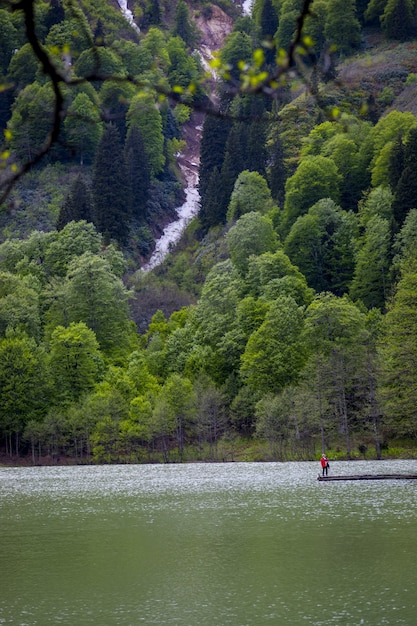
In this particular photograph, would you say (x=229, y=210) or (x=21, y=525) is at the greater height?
(x=229, y=210)

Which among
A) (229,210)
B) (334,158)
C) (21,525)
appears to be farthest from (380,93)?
(21,525)

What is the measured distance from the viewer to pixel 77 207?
131 meters

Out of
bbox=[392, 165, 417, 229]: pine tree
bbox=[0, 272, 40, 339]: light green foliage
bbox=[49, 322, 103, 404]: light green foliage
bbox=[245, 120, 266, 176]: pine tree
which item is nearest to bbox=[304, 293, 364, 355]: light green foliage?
bbox=[392, 165, 417, 229]: pine tree

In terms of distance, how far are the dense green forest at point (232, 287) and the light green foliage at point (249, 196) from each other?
0.31 meters

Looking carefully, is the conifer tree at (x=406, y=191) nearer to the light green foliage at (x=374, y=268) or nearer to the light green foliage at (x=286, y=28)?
the light green foliage at (x=374, y=268)

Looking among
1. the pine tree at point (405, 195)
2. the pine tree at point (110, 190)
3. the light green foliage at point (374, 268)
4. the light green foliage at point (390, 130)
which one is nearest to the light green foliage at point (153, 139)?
the pine tree at point (110, 190)

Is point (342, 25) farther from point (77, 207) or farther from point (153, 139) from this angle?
point (77, 207)

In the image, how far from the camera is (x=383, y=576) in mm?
24984

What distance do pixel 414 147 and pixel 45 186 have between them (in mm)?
71345

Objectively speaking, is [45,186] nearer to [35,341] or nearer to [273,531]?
[35,341]

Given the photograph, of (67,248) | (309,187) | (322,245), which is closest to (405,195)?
(322,245)

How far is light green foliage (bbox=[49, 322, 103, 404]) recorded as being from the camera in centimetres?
9738

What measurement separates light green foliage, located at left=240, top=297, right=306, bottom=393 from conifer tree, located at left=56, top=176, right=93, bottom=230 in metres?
46.1

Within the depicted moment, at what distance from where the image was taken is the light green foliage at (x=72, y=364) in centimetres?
9738
